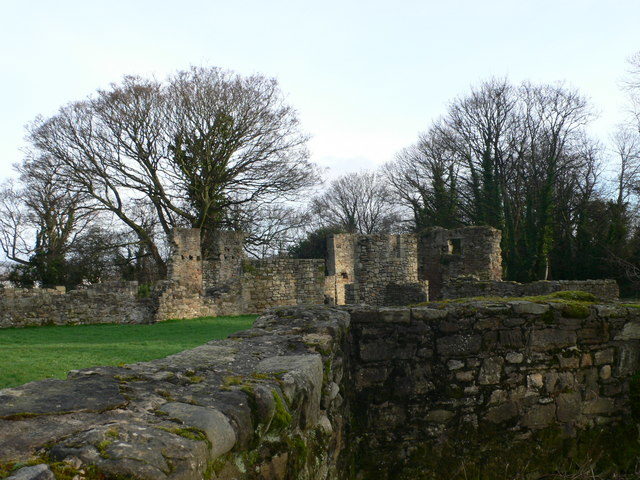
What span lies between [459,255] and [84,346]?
1691 centimetres

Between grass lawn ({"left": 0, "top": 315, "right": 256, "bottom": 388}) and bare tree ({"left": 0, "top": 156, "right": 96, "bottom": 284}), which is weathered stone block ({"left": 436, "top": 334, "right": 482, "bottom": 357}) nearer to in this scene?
grass lawn ({"left": 0, "top": 315, "right": 256, "bottom": 388})

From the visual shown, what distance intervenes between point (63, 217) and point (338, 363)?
2651 cm

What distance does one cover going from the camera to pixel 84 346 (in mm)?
9672

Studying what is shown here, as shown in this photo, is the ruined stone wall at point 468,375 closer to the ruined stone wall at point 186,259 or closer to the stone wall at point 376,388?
the stone wall at point 376,388

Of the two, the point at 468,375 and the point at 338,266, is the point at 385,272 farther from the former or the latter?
the point at 468,375

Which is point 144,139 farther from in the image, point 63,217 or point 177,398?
point 177,398

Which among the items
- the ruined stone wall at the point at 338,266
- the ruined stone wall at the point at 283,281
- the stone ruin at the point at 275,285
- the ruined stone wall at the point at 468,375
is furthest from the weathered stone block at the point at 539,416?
the ruined stone wall at the point at 338,266

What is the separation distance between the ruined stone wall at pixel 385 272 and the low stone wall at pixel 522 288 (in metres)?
3.47

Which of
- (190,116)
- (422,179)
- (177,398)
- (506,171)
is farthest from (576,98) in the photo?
(177,398)

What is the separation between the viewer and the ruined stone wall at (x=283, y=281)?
1909 centimetres

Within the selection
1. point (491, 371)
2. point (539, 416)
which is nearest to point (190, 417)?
point (491, 371)

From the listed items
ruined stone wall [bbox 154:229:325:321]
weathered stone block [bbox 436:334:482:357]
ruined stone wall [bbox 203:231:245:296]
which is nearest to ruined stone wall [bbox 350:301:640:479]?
weathered stone block [bbox 436:334:482:357]

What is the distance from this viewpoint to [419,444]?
470 cm

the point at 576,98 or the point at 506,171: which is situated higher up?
the point at 576,98
